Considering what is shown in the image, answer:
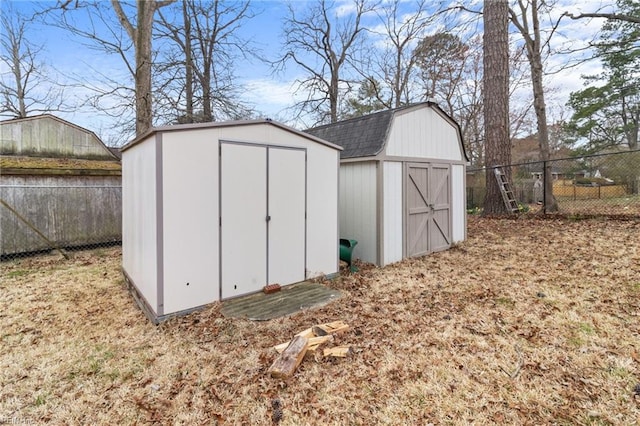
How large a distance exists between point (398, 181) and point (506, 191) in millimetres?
5706

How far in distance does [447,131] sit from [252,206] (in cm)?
476

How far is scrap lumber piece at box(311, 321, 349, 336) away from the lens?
316 cm

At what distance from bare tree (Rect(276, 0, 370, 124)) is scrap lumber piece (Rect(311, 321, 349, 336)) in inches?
531

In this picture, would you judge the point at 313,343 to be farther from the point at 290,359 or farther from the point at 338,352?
the point at 290,359

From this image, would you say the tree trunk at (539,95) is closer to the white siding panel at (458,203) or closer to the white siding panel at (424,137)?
the white siding panel at (458,203)

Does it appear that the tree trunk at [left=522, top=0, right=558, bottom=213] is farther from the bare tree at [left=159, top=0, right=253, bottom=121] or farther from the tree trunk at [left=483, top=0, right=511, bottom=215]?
the bare tree at [left=159, top=0, right=253, bottom=121]

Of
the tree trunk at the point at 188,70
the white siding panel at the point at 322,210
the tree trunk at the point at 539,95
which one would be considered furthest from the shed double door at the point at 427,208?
the tree trunk at the point at 188,70

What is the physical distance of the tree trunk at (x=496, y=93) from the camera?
911 cm

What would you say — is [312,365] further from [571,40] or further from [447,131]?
[571,40]

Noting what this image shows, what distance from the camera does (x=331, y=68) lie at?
1602cm

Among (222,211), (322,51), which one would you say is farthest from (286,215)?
(322,51)

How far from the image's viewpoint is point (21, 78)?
1166 cm

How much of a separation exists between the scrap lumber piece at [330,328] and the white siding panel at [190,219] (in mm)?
1399

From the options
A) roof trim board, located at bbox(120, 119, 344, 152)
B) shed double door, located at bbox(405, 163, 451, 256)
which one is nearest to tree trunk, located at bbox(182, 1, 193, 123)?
roof trim board, located at bbox(120, 119, 344, 152)
